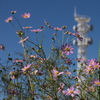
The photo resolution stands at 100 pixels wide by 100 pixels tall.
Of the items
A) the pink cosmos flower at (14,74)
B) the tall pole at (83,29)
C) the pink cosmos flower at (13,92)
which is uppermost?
the tall pole at (83,29)

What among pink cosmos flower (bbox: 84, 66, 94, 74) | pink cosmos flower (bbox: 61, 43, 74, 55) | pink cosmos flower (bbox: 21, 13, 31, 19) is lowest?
pink cosmos flower (bbox: 84, 66, 94, 74)

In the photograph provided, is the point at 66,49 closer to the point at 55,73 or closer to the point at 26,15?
the point at 55,73

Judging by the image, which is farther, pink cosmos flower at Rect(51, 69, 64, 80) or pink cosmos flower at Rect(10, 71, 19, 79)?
pink cosmos flower at Rect(10, 71, 19, 79)

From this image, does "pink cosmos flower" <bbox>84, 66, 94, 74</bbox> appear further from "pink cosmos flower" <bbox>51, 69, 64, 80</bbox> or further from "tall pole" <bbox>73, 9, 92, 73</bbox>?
"tall pole" <bbox>73, 9, 92, 73</bbox>

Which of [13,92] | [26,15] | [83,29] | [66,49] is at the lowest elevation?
[13,92]

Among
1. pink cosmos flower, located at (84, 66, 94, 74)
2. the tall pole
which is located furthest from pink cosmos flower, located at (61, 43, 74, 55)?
the tall pole

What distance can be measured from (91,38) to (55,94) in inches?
948

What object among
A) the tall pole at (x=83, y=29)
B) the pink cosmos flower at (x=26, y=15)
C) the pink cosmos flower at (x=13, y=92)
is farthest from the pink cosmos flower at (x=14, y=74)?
the tall pole at (x=83, y=29)

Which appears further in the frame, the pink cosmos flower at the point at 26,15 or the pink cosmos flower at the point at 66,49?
the pink cosmos flower at the point at 26,15

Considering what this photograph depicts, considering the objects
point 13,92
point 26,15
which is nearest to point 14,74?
point 13,92

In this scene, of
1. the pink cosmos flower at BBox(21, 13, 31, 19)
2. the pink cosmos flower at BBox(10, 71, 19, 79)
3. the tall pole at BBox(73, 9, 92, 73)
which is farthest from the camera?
the tall pole at BBox(73, 9, 92, 73)

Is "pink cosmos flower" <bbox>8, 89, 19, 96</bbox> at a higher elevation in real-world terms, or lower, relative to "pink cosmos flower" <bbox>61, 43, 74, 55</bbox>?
lower

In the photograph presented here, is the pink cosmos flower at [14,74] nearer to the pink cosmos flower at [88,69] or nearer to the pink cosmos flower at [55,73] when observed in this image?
the pink cosmos flower at [55,73]

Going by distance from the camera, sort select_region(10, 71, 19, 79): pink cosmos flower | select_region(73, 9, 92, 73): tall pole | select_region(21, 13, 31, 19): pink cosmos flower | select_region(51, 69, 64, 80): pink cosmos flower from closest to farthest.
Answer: select_region(51, 69, 64, 80): pink cosmos flower, select_region(10, 71, 19, 79): pink cosmos flower, select_region(21, 13, 31, 19): pink cosmos flower, select_region(73, 9, 92, 73): tall pole
